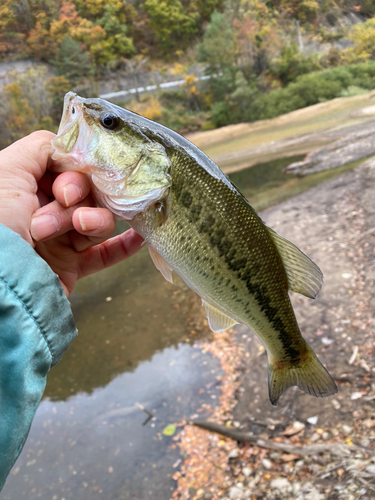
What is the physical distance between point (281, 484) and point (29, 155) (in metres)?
2.32

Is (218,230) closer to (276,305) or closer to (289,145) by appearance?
(276,305)

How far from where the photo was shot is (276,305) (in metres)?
1.12

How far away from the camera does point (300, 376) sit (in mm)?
1172

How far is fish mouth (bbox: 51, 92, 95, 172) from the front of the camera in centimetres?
94

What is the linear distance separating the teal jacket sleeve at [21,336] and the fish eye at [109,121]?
416mm

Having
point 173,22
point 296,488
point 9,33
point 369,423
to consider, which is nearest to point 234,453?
point 296,488

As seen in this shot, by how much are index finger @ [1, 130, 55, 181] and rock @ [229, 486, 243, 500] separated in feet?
A: 7.56

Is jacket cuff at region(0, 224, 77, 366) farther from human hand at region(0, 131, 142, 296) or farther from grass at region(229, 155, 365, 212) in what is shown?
grass at region(229, 155, 365, 212)

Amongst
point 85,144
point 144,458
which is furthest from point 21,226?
point 144,458

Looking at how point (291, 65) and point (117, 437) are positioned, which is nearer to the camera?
point (117, 437)

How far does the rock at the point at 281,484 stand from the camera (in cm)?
202

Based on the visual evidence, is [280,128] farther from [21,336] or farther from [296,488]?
[21,336]

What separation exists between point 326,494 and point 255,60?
1068 inches

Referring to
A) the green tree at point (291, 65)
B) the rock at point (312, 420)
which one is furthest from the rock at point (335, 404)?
the green tree at point (291, 65)
